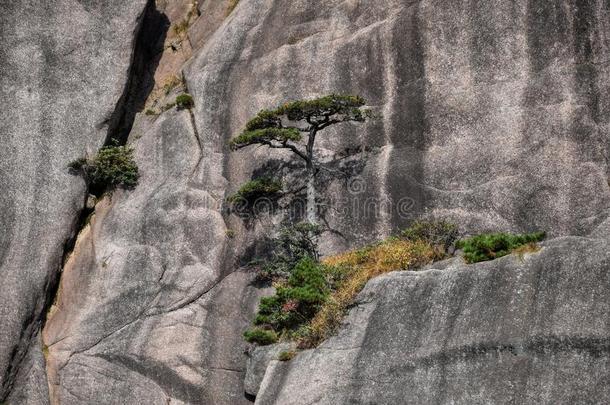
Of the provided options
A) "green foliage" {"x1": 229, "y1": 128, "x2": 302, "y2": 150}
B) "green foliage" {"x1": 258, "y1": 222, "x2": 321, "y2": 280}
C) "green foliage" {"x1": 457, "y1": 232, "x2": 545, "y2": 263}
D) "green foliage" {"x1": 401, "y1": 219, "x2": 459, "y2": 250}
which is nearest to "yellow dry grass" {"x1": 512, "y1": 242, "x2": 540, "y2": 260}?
"green foliage" {"x1": 457, "y1": 232, "x2": 545, "y2": 263}

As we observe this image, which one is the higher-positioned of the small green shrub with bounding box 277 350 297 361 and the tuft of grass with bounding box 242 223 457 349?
the tuft of grass with bounding box 242 223 457 349

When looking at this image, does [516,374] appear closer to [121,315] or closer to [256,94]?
[121,315]

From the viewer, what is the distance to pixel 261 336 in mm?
19594

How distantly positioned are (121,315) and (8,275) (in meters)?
3.70

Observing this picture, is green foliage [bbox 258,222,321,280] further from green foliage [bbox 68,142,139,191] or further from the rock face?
the rock face

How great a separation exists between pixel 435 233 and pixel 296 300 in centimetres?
417

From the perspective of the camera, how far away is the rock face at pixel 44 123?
77.0 ft

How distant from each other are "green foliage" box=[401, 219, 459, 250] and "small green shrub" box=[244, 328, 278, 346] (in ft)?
14.3

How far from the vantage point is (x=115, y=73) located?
27703mm

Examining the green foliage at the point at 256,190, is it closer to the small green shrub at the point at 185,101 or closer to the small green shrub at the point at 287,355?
the small green shrub at the point at 185,101

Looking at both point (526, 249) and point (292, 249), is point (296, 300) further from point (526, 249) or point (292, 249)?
point (526, 249)

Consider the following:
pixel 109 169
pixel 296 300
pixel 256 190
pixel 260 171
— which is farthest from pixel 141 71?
pixel 296 300

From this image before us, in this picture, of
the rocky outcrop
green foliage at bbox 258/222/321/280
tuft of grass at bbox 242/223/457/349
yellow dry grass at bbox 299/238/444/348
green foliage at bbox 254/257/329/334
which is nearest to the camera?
the rocky outcrop

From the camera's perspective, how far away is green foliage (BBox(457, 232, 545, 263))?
1650cm
